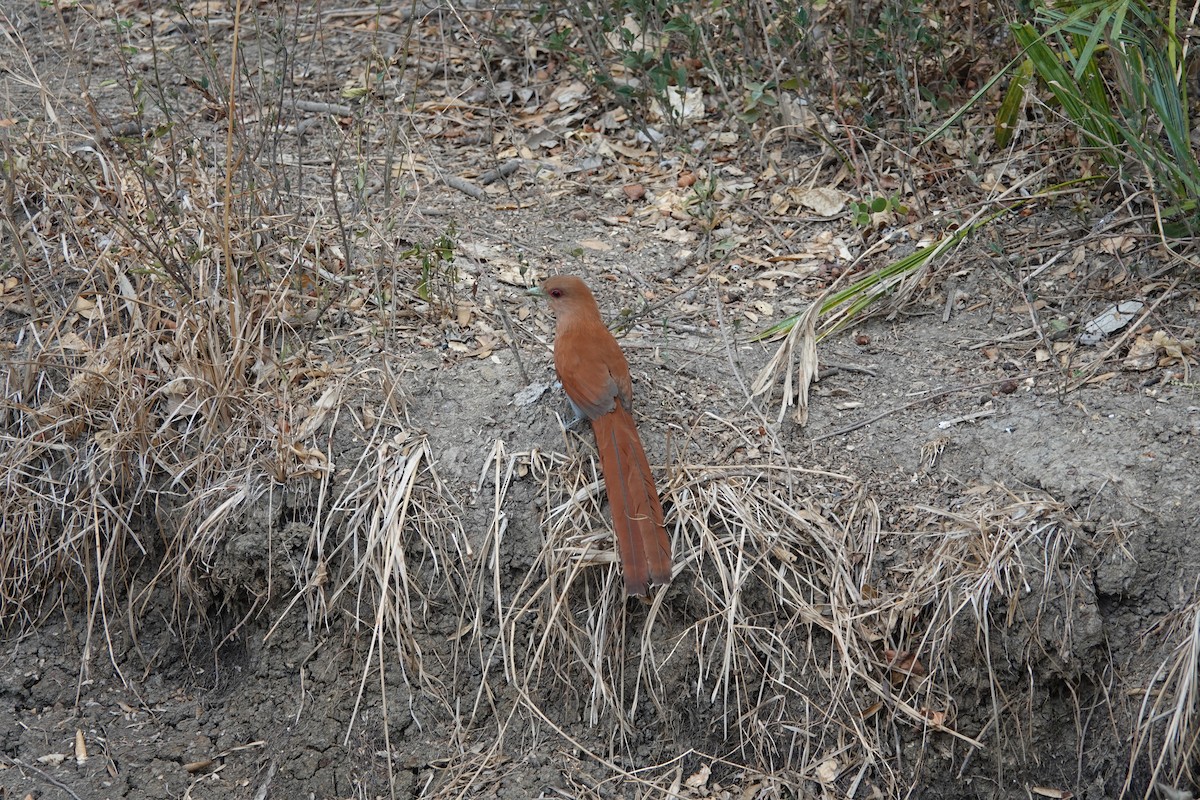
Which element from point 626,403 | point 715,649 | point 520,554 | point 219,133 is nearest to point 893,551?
Result: point 715,649

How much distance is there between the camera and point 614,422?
328 cm

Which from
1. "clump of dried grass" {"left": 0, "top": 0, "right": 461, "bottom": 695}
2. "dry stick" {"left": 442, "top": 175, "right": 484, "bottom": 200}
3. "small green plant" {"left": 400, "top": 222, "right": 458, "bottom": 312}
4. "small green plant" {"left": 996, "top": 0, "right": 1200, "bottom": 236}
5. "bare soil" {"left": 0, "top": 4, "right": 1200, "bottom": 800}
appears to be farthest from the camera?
"dry stick" {"left": 442, "top": 175, "right": 484, "bottom": 200}

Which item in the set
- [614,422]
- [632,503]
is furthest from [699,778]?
[614,422]

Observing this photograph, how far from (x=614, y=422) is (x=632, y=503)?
0.85 feet

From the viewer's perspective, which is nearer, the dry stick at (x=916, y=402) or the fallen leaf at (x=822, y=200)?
the dry stick at (x=916, y=402)

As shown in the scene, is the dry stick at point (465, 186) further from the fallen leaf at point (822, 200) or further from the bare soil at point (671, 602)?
the fallen leaf at point (822, 200)

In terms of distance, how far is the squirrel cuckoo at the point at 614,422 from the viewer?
309cm

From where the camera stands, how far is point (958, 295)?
388 cm

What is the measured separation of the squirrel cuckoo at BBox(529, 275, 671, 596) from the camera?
10.1 feet

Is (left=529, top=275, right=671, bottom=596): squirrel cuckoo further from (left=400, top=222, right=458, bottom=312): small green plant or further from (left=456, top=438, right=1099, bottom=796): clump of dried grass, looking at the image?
(left=400, top=222, right=458, bottom=312): small green plant

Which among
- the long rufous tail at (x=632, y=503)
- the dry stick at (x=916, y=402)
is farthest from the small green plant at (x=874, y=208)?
the long rufous tail at (x=632, y=503)

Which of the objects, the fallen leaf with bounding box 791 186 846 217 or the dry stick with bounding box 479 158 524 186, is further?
the dry stick with bounding box 479 158 524 186

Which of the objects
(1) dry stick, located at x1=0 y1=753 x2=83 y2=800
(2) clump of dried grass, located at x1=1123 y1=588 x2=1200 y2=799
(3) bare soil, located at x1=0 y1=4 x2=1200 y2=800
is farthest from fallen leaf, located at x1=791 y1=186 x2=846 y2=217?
(1) dry stick, located at x1=0 y1=753 x2=83 y2=800

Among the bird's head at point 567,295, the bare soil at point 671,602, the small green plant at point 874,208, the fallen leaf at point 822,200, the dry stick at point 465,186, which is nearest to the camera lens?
the bare soil at point 671,602
